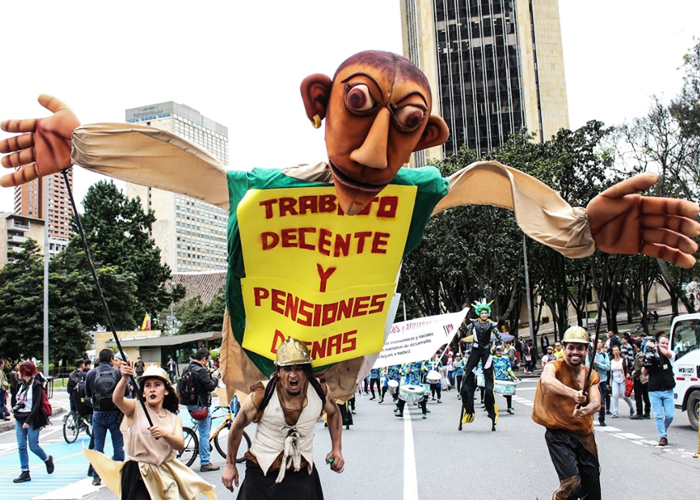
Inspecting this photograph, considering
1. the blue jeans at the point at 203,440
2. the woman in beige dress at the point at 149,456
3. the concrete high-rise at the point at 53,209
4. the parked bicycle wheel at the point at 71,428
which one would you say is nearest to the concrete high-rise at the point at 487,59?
the concrete high-rise at the point at 53,209

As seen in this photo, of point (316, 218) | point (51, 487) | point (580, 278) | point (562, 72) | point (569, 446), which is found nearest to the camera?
point (316, 218)

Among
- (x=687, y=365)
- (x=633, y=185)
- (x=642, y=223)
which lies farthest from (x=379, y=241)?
(x=687, y=365)

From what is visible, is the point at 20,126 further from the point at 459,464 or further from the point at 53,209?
the point at 53,209

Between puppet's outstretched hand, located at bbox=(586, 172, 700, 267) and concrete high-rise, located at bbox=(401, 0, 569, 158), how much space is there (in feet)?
245

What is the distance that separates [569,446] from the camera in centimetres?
629

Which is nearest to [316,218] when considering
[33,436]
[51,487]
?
[51,487]

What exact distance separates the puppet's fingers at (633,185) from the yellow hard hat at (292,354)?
2.24 meters

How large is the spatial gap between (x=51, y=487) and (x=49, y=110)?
6.92 meters

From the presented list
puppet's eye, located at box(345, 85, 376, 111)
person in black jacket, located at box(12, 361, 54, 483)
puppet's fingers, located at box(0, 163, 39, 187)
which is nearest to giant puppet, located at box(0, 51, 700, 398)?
puppet's fingers, located at box(0, 163, 39, 187)

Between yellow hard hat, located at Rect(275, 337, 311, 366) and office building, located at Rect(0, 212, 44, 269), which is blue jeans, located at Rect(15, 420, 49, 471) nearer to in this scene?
yellow hard hat, located at Rect(275, 337, 311, 366)

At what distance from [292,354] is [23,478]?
770 centimetres

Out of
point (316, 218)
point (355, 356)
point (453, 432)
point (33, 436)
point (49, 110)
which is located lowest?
point (453, 432)

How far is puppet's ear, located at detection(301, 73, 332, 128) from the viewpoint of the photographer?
3641mm

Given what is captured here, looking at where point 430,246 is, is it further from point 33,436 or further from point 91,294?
point 33,436
